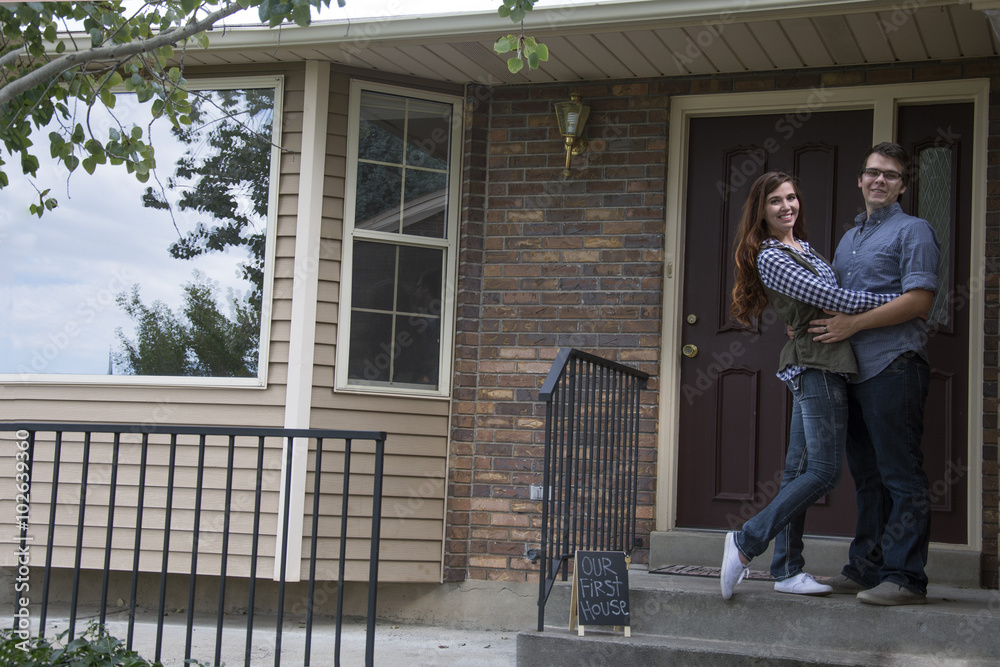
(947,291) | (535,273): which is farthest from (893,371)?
(535,273)

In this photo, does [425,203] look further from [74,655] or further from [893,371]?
[74,655]

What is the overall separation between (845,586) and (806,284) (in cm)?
117

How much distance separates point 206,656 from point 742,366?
9.70 ft

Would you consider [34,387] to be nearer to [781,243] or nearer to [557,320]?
[557,320]

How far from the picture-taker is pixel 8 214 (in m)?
5.63

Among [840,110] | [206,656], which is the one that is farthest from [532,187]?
[206,656]

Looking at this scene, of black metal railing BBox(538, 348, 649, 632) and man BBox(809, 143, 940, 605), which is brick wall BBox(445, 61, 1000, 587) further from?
man BBox(809, 143, 940, 605)

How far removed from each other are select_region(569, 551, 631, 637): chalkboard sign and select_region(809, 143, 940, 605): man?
33.2 inches

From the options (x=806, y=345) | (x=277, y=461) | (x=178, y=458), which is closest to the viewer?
(x=806, y=345)

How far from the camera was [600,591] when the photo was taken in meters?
3.56

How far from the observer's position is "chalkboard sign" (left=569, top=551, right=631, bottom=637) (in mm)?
3527

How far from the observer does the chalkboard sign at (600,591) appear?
11.6 feet

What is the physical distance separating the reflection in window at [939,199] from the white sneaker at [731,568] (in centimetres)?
189

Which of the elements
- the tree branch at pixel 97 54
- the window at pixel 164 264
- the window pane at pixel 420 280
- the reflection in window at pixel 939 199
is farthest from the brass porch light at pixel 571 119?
the tree branch at pixel 97 54
